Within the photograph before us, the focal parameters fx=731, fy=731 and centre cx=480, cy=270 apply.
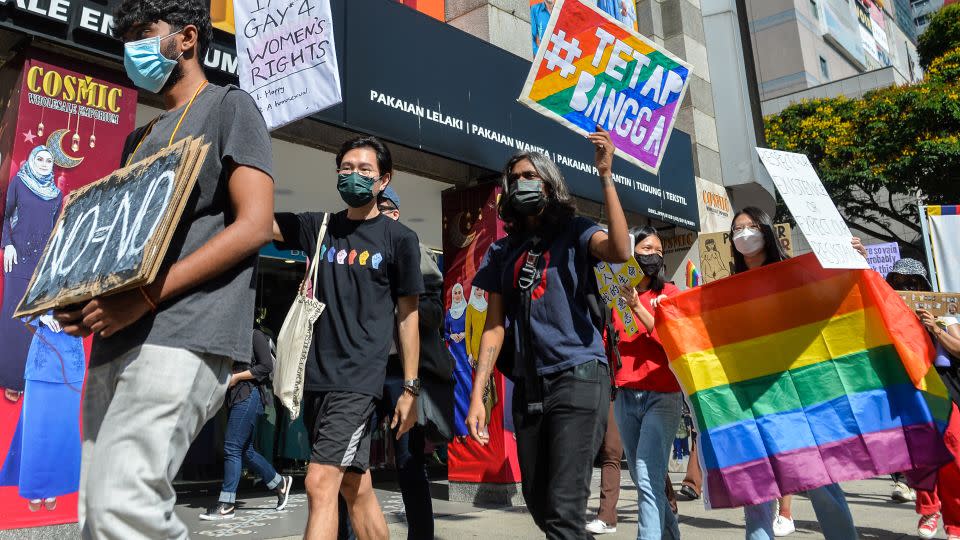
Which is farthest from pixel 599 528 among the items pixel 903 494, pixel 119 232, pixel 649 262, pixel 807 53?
pixel 807 53

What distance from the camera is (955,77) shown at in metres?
23.5

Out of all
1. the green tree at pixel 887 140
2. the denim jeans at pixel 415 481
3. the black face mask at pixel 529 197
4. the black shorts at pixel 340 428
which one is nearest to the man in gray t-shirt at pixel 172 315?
the black shorts at pixel 340 428

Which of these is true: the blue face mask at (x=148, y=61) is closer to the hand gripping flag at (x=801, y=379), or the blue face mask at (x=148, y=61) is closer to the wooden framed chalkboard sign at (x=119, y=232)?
the wooden framed chalkboard sign at (x=119, y=232)

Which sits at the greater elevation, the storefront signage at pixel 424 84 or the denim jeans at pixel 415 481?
the storefront signage at pixel 424 84

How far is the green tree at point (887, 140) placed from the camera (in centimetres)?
2267

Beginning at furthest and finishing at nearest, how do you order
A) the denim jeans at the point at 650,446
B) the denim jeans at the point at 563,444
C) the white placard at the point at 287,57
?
the white placard at the point at 287,57 < the denim jeans at the point at 650,446 < the denim jeans at the point at 563,444

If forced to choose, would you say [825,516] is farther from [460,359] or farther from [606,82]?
[460,359]

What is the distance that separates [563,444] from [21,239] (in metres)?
3.93

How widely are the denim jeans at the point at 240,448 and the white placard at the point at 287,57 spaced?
290cm

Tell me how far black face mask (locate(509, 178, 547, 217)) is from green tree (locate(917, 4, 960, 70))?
2668cm

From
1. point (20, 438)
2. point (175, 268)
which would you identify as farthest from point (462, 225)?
point (175, 268)

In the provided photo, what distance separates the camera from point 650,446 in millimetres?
4133

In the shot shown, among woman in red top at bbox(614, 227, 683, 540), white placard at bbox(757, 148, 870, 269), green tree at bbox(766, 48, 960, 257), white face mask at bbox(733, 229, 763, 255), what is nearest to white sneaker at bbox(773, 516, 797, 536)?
woman in red top at bbox(614, 227, 683, 540)

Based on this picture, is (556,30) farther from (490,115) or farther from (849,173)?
(849,173)
